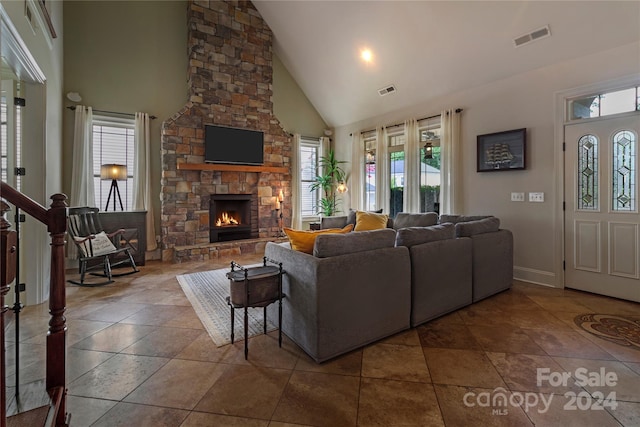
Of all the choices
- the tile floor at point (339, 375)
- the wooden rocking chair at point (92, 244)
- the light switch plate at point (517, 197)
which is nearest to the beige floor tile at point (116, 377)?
the tile floor at point (339, 375)

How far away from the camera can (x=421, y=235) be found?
299 centimetres

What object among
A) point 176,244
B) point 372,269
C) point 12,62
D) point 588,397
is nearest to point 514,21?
point 372,269

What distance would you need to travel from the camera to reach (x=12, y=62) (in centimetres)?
292

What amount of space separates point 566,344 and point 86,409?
3.46 meters

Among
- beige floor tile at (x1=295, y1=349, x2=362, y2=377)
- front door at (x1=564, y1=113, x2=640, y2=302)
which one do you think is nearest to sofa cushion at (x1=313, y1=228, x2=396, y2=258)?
beige floor tile at (x1=295, y1=349, x2=362, y2=377)

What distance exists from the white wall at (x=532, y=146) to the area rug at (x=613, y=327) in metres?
1.02

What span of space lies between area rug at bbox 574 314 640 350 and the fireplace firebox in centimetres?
537

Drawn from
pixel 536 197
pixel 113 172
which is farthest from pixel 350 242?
pixel 113 172

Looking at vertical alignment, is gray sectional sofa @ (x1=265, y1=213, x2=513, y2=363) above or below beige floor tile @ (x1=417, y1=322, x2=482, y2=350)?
above

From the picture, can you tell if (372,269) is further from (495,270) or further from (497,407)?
(495,270)

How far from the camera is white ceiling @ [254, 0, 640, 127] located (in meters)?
3.55

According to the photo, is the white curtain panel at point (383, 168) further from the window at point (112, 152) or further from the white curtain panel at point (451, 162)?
the window at point (112, 152)

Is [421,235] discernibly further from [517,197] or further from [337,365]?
[517,197]

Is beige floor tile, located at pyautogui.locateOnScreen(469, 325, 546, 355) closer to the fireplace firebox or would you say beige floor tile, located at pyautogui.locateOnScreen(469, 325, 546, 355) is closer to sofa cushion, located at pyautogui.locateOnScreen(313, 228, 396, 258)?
sofa cushion, located at pyautogui.locateOnScreen(313, 228, 396, 258)
